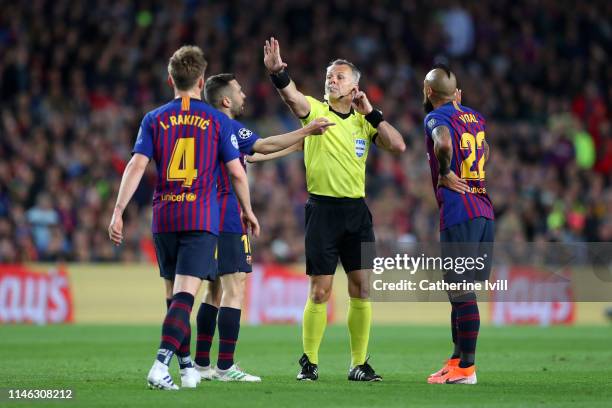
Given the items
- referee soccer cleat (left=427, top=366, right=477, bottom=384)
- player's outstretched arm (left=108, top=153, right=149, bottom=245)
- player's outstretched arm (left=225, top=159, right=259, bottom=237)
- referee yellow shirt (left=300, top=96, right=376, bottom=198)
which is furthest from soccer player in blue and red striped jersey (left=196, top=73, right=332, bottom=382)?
referee soccer cleat (left=427, top=366, right=477, bottom=384)

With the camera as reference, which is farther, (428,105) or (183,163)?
(428,105)

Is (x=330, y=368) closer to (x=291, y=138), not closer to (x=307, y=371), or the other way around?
(x=307, y=371)

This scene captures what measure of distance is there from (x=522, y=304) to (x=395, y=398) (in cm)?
1044

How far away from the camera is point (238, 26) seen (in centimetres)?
2256

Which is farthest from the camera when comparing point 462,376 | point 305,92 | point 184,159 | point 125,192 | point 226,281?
point 305,92

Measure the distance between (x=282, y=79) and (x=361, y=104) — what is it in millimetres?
688

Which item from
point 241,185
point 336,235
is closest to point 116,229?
point 241,185

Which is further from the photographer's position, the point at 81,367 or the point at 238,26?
the point at 238,26

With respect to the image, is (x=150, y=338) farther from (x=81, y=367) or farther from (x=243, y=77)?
(x=243, y=77)

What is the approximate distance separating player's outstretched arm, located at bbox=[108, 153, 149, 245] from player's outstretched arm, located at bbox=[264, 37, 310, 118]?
1.45 m

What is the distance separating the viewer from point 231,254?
30.0ft

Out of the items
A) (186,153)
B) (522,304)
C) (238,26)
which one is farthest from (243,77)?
(186,153)

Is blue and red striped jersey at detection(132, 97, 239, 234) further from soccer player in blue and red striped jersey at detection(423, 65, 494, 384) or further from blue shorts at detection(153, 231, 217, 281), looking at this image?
soccer player in blue and red striped jersey at detection(423, 65, 494, 384)

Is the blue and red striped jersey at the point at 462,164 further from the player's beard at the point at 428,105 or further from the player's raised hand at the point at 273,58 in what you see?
the player's raised hand at the point at 273,58
